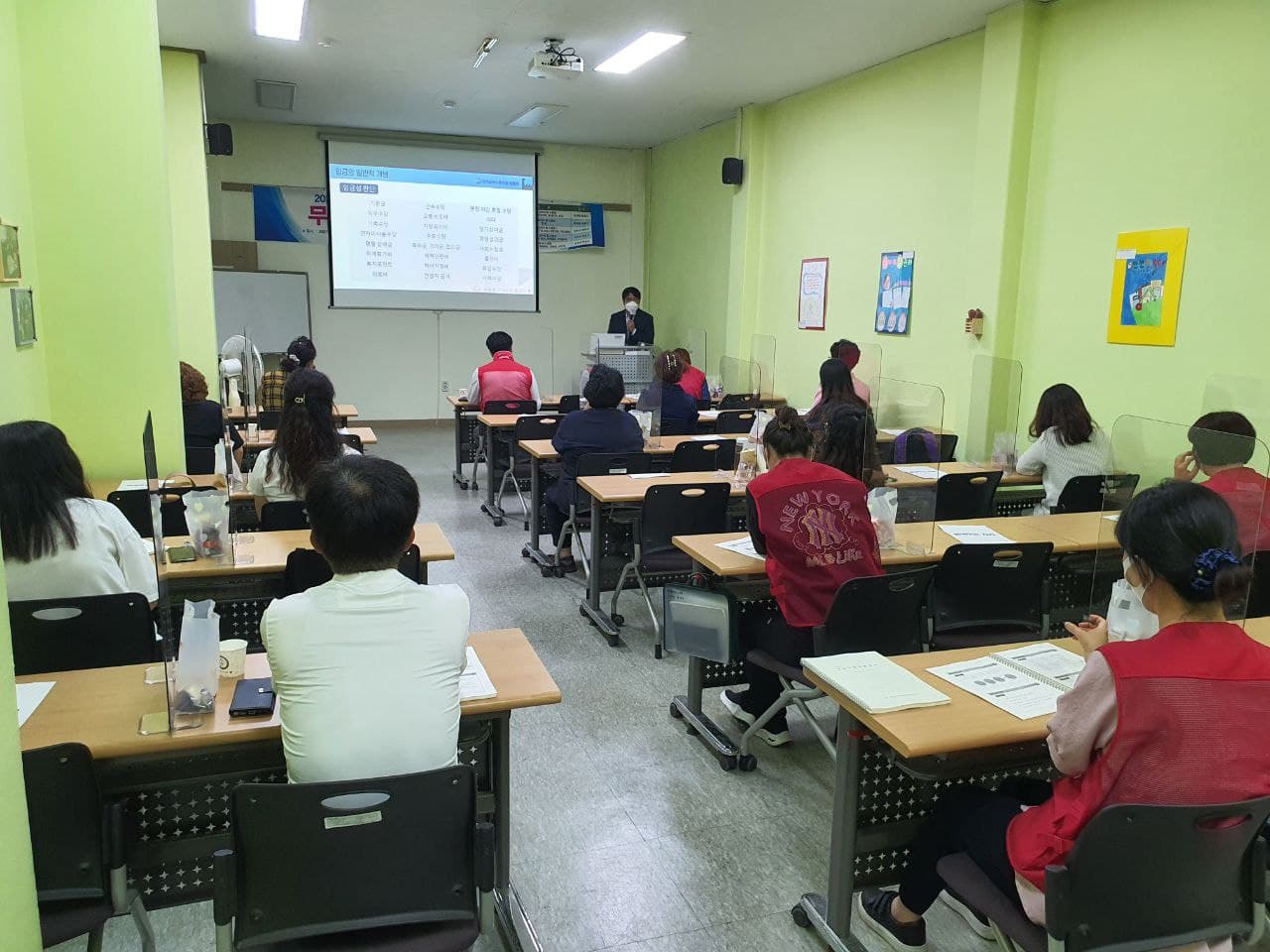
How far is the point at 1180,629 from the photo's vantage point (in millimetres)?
1533

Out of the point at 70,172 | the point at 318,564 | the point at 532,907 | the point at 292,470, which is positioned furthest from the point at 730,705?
the point at 70,172

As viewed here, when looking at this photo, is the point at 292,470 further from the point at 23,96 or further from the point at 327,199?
the point at 327,199

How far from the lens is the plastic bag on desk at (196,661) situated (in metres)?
1.83

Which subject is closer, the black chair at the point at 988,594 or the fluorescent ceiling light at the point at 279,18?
the black chair at the point at 988,594

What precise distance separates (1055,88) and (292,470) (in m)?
4.80

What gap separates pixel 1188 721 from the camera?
4.80ft

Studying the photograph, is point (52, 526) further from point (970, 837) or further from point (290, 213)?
point (290, 213)

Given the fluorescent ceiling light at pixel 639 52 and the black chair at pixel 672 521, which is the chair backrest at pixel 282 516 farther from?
the fluorescent ceiling light at pixel 639 52

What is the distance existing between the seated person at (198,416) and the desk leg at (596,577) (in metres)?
2.00

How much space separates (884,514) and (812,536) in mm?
671

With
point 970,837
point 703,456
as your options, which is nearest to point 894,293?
point 703,456

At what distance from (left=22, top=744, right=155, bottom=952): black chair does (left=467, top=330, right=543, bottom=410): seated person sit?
18.1 ft

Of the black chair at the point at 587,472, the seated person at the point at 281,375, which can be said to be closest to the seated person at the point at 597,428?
the black chair at the point at 587,472

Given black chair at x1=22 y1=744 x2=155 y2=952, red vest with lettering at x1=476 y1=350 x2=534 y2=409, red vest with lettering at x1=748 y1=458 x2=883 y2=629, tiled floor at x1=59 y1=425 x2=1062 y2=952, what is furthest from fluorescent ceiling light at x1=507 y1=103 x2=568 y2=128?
black chair at x1=22 y1=744 x2=155 y2=952
